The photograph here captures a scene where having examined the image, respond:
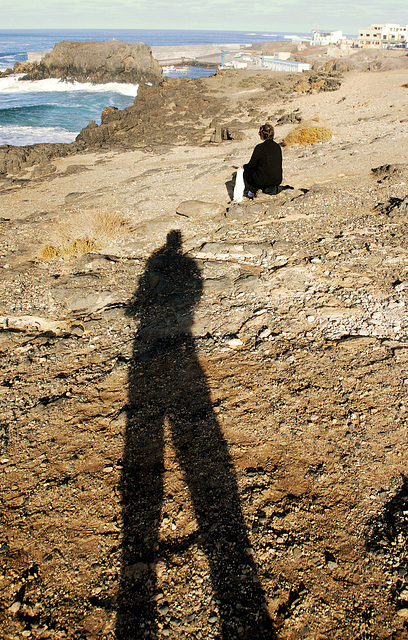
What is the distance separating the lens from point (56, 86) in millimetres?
53625

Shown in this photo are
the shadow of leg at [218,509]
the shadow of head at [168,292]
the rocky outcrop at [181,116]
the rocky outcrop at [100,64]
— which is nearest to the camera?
the shadow of leg at [218,509]

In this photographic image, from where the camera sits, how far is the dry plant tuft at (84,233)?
661cm

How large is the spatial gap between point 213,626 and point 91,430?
5.44 feet

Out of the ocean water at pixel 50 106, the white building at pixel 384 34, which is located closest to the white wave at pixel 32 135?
the ocean water at pixel 50 106

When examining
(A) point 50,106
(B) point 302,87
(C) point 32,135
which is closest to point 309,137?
(B) point 302,87

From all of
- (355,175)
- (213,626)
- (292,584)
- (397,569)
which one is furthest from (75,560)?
(355,175)

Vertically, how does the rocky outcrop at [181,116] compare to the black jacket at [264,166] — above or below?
above

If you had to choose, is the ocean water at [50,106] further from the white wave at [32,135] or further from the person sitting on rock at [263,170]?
the person sitting on rock at [263,170]

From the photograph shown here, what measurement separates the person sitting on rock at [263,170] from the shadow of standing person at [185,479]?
12.9 feet

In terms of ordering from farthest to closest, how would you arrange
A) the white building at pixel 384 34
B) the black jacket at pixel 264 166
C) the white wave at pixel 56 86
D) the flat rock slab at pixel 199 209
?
the white building at pixel 384 34
the white wave at pixel 56 86
the flat rock slab at pixel 199 209
the black jacket at pixel 264 166

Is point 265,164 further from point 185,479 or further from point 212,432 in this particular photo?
point 185,479

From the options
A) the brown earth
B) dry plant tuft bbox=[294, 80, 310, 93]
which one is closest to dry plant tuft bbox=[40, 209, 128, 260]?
the brown earth

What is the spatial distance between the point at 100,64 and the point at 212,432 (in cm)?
6485

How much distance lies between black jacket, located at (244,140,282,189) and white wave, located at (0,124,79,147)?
68.0ft
